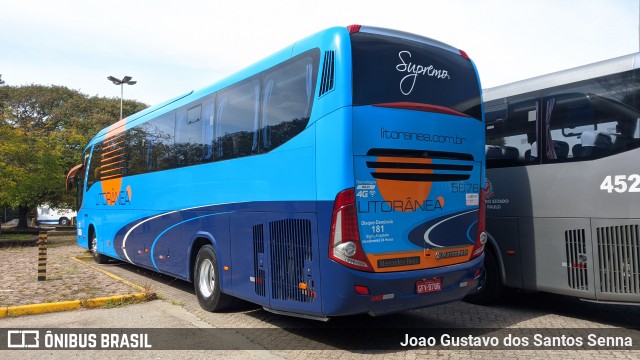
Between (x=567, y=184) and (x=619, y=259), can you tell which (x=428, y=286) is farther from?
(x=567, y=184)

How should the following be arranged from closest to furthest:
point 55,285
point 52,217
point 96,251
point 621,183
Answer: point 621,183 < point 55,285 < point 96,251 < point 52,217

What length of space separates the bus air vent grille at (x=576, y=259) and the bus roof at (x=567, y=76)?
7.27ft

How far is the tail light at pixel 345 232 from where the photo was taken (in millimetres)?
5215

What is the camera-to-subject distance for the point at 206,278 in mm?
7910

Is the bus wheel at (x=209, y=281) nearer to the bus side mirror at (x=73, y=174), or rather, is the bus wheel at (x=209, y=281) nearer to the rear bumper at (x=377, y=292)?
the rear bumper at (x=377, y=292)

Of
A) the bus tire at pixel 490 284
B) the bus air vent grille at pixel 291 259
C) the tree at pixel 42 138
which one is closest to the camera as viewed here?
the bus air vent grille at pixel 291 259

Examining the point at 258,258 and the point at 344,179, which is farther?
the point at 258,258

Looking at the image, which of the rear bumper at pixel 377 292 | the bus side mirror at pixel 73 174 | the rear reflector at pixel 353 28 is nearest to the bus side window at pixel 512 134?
the rear bumper at pixel 377 292

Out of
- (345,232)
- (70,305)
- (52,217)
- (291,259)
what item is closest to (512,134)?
(345,232)

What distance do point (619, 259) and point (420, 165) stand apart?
3048 millimetres

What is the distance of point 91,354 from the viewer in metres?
5.64

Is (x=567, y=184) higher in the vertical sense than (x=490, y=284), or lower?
higher

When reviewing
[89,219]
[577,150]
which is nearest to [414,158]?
[577,150]

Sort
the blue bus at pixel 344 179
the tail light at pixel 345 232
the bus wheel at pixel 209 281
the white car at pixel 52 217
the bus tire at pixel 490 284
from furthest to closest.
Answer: the white car at pixel 52 217
the bus tire at pixel 490 284
the bus wheel at pixel 209 281
the blue bus at pixel 344 179
the tail light at pixel 345 232
